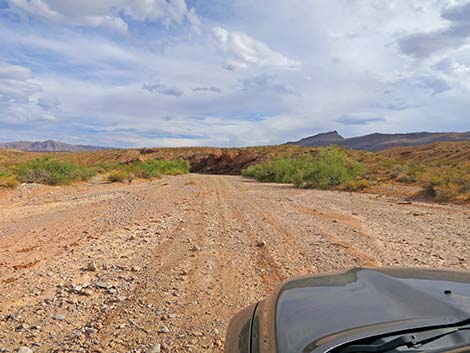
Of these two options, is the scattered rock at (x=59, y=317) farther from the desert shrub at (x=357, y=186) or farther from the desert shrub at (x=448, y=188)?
the desert shrub at (x=357, y=186)

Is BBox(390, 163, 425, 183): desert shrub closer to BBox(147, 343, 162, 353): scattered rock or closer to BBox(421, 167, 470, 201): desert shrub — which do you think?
BBox(421, 167, 470, 201): desert shrub

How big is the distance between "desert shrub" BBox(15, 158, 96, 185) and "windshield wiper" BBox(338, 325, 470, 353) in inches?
850

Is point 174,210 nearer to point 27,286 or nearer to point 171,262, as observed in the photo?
point 171,262

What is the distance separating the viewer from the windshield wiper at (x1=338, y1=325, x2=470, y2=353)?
1545mm

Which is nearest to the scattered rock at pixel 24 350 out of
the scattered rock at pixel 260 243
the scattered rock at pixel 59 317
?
the scattered rock at pixel 59 317

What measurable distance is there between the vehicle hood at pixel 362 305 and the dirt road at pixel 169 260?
1695 mm

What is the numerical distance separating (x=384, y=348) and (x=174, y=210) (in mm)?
10176

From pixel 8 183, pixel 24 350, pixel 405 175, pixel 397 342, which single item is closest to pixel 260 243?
pixel 24 350

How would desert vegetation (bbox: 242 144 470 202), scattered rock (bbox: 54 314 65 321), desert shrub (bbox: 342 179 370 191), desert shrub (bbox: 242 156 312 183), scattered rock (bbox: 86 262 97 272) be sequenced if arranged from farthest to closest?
desert shrub (bbox: 242 156 312 183), desert shrub (bbox: 342 179 370 191), desert vegetation (bbox: 242 144 470 202), scattered rock (bbox: 86 262 97 272), scattered rock (bbox: 54 314 65 321)

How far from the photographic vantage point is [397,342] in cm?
156

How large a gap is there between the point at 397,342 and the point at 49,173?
875 inches

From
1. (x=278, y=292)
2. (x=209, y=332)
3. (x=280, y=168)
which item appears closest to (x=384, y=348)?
(x=278, y=292)

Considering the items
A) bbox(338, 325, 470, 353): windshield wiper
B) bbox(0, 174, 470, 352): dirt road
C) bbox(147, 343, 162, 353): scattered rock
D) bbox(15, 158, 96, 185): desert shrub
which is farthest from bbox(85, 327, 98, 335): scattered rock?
bbox(15, 158, 96, 185): desert shrub

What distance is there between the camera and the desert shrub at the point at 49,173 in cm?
2056
